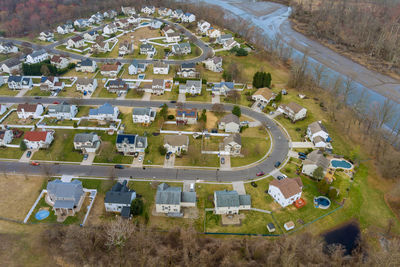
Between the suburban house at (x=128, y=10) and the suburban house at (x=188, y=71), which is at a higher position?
the suburban house at (x=128, y=10)

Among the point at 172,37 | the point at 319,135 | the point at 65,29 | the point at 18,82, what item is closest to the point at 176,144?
the point at 319,135

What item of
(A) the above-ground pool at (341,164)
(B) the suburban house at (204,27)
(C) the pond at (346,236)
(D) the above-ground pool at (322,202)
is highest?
(B) the suburban house at (204,27)

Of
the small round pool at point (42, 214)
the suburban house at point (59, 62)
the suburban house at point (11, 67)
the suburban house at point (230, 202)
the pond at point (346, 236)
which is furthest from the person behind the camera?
the suburban house at point (59, 62)

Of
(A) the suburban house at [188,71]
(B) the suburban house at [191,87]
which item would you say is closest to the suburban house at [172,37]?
(A) the suburban house at [188,71]

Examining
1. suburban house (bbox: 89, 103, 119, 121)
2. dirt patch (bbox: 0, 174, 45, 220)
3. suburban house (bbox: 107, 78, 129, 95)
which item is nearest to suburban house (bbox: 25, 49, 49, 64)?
suburban house (bbox: 107, 78, 129, 95)

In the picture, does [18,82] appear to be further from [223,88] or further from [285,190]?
[285,190]

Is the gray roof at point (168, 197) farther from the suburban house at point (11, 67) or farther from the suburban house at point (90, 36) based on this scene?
the suburban house at point (90, 36)

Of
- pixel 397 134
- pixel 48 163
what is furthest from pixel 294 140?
pixel 48 163
